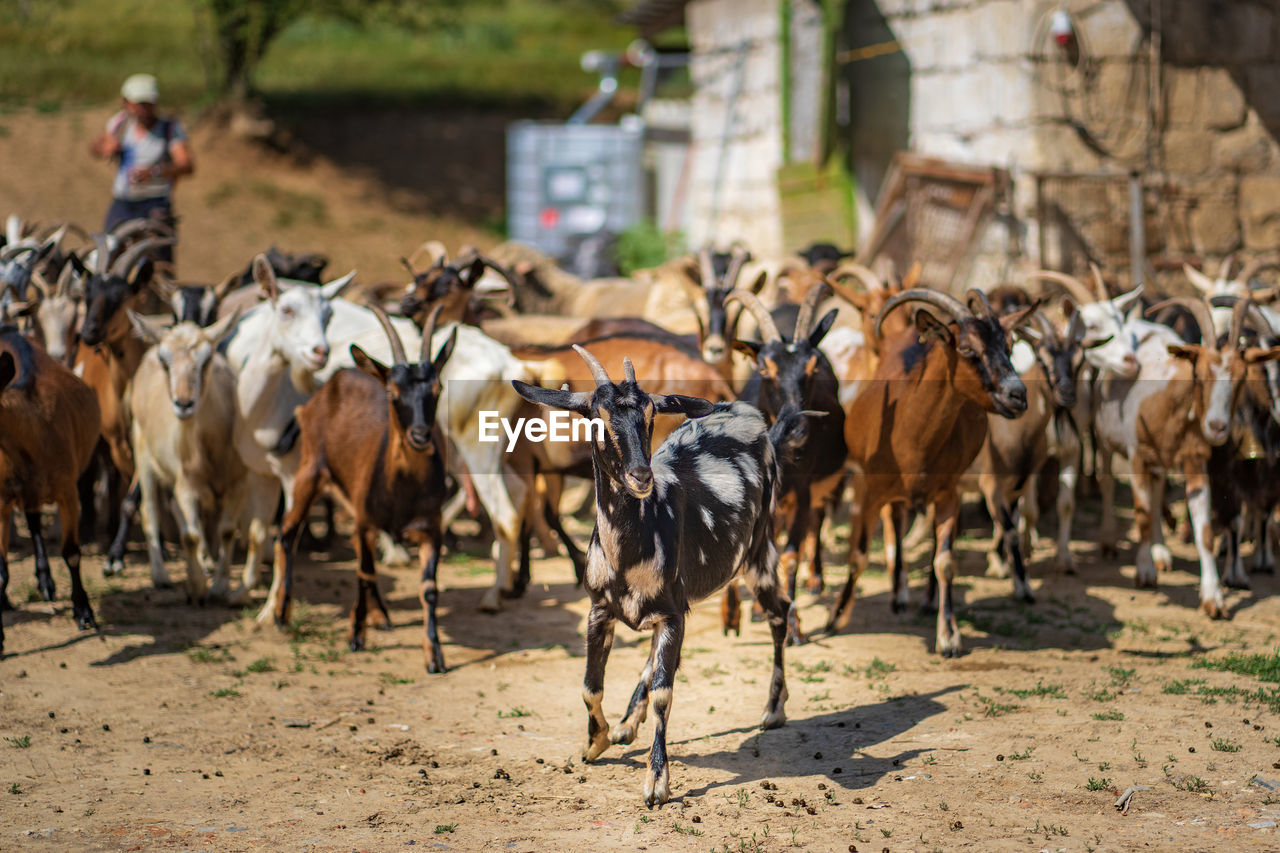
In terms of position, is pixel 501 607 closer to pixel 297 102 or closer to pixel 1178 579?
pixel 1178 579

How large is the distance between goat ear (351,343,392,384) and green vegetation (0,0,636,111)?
18939 mm

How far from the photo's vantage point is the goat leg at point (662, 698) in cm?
530

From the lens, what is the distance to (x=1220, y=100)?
1288 centimetres

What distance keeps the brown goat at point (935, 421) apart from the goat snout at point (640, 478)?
8.93 ft

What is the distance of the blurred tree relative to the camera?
24.4m

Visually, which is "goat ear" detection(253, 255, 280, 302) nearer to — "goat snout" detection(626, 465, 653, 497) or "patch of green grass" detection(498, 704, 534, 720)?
"patch of green grass" detection(498, 704, 534, 720)

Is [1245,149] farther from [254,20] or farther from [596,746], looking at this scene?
[254,20]

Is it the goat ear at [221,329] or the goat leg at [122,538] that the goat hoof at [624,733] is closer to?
the goat ear at [221,329]

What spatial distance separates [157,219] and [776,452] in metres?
6.81

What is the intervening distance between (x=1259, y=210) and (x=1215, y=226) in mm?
532

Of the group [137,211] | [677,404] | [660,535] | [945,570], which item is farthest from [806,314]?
[137,211]

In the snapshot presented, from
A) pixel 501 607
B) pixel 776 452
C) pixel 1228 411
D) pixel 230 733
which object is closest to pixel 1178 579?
pixel 1228 411

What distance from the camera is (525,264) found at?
14.1m

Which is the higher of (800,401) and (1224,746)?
(800,401)
